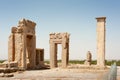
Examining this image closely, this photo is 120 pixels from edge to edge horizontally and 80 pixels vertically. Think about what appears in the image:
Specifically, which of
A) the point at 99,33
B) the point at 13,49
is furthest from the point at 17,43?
the point at 99,33

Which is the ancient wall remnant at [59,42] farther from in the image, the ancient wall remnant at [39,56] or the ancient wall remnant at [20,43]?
the ancient wall remnant at [20,43]

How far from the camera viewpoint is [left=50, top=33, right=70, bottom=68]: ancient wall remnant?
961 inches

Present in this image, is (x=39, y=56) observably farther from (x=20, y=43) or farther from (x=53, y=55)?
(x=20, y=43)

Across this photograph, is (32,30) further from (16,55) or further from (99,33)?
(99,33)

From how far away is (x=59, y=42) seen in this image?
24734 millimetres

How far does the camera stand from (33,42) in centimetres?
2311

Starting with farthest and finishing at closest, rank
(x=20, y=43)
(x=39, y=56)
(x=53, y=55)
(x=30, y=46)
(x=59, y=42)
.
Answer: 1. (x=39, y=56)
2. (x=53, y=55)
3. (x=59, y=42)
4. (x=30, y=46)
5. (x=20, y=43)

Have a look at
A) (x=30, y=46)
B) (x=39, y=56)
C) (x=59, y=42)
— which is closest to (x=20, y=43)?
(x=30, y=46)

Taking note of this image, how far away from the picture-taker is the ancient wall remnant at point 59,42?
24.4 m

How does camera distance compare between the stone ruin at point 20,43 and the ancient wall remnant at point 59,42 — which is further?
the ancient wall remnant at point 59,42

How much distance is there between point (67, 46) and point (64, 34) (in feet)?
4.22

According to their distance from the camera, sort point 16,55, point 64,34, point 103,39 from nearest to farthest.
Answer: point 16,55 → point 103,39 → point 64,34

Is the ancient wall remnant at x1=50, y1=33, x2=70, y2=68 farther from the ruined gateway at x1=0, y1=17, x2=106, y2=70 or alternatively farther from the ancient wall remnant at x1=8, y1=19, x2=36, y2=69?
the ancient wall remnant at x1=8, y1=19, x2=36, y2=69

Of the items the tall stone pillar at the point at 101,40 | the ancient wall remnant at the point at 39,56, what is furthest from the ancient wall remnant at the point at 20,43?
the tall stone pillar at the point at 101,40
